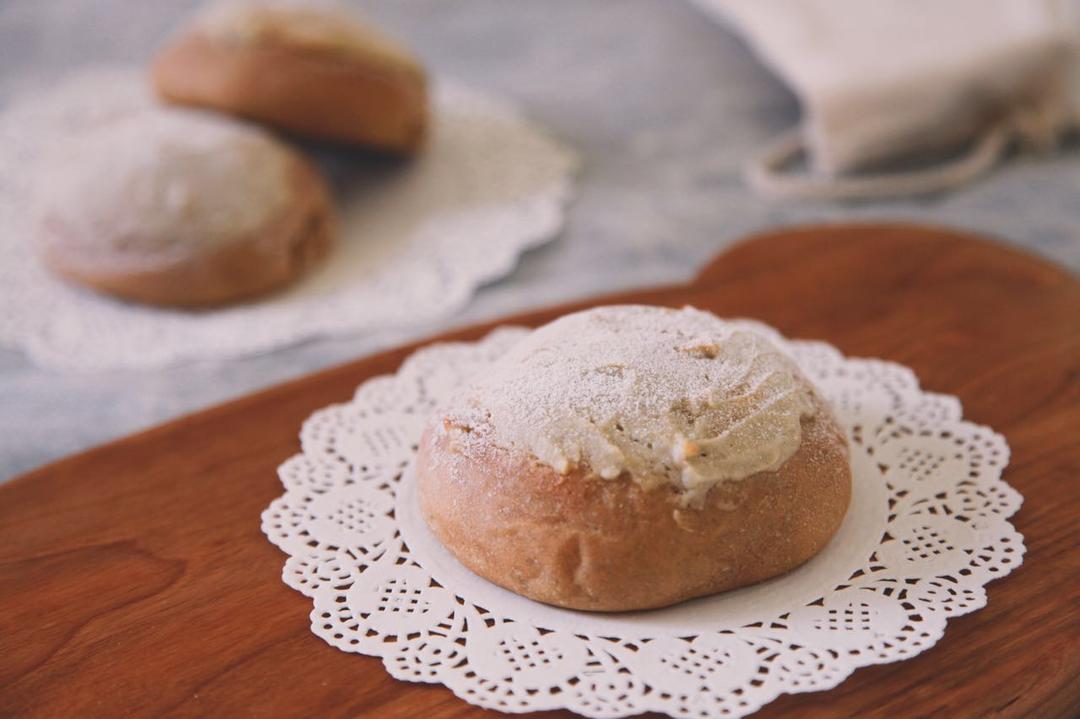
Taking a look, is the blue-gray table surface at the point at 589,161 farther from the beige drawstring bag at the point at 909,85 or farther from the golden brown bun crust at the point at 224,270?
the golden brown bun crust at the point at 224,270

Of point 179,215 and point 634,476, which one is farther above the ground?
point 634,476

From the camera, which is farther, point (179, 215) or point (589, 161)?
point (589, 161)

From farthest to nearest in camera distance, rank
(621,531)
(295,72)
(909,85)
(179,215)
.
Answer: (909,85) → (295,72) → (179,215) → (621,531)

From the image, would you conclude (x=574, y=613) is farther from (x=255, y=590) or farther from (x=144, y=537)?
(x=144, y=537)

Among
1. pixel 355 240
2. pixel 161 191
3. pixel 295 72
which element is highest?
pixel 295 72

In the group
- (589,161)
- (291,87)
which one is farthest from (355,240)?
(589,161)

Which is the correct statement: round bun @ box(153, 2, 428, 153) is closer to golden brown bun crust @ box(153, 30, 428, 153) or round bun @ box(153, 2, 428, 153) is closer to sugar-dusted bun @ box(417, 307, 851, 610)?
golden brown bun crust @ box(153, 30, 428, 153)

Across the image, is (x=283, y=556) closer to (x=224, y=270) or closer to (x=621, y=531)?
(x=621, y=531)
